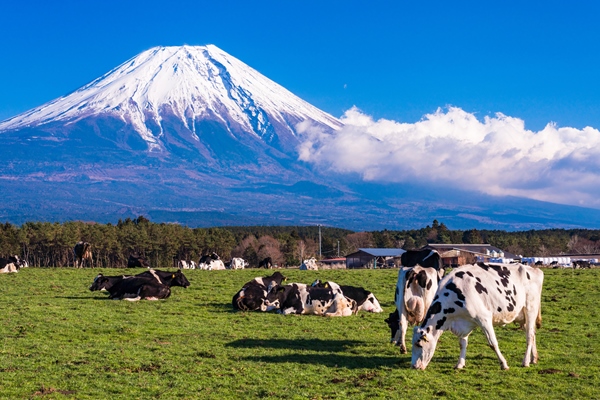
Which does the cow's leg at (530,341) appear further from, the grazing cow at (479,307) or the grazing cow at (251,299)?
the grazing cow at (251,299)

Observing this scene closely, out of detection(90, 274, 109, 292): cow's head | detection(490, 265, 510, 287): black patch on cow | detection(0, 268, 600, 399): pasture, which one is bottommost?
detection(0, 268, 600, 399): pasture

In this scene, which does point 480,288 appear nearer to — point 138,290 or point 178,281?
point 138,290

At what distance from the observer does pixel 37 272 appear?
1216 inches

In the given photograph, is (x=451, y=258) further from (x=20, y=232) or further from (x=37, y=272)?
(x=37, y=272)

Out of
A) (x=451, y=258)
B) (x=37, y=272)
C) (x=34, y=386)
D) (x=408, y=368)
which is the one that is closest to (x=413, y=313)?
(x=408, y=368)

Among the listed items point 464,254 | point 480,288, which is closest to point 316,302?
point 480,288

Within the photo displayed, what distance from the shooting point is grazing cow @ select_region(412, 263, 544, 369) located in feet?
37.5

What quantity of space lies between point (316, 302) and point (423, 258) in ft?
10.9

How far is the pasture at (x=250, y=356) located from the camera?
10.0 m

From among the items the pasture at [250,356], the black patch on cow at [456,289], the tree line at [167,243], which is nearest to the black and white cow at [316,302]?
the pasture at [250,356]

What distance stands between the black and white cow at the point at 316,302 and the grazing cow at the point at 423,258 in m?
2.24

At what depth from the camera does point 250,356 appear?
12352 mm

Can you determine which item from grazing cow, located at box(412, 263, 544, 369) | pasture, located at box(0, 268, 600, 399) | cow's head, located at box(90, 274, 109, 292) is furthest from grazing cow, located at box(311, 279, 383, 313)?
cow's head, located at box(90, 274, 109, 292)

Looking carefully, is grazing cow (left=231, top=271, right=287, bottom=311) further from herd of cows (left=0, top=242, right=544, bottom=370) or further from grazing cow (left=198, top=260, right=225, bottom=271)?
grazing cow (left=198, top=260, right=225, bottom=271)
